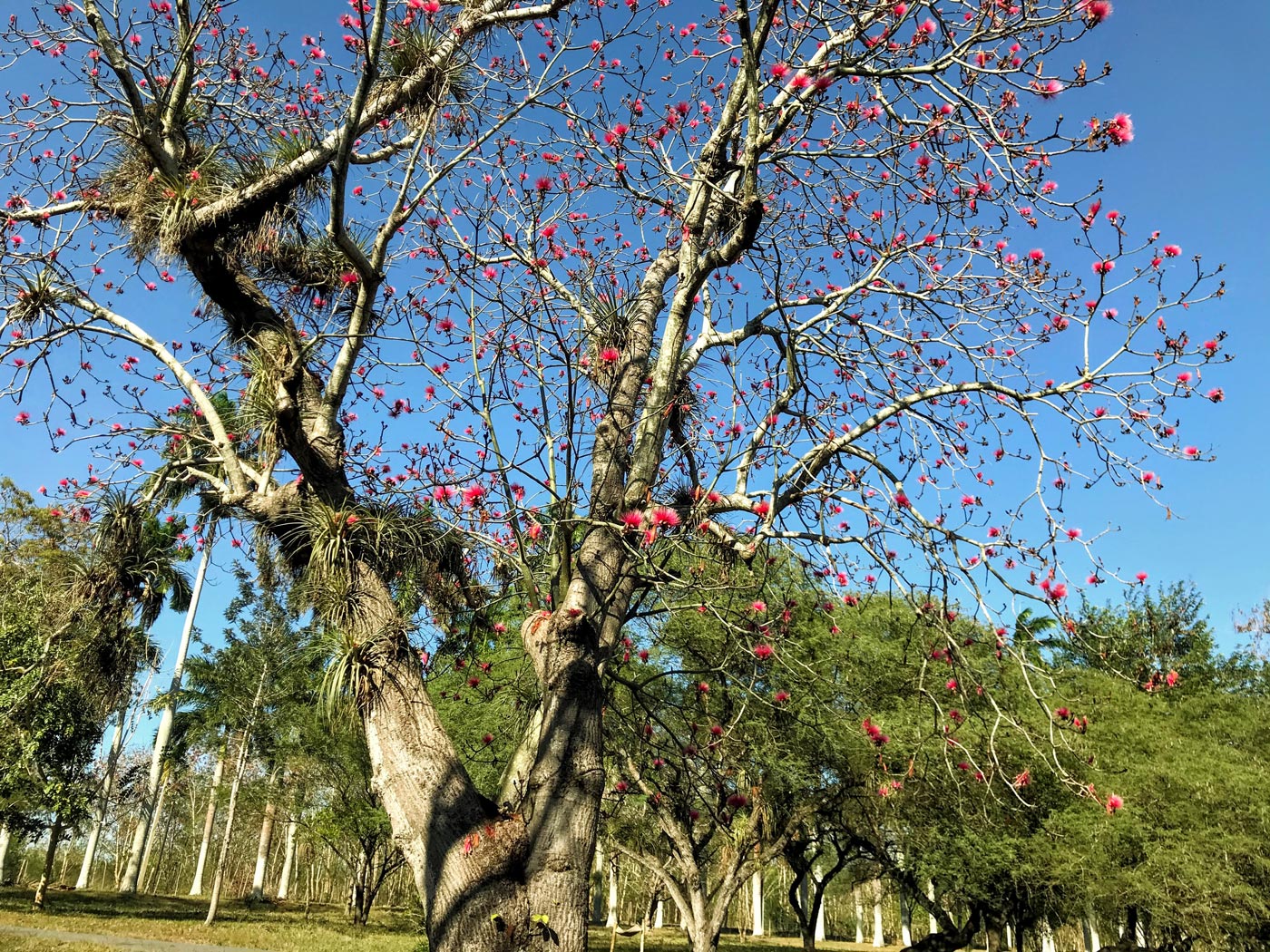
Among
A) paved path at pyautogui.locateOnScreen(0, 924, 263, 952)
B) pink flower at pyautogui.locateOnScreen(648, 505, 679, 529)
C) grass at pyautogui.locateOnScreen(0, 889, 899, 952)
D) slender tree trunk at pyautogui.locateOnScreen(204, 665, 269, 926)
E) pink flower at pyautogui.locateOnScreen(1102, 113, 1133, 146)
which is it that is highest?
pink flower at pyautogui.locateOnScreen(1102, 113, 1133, 146)

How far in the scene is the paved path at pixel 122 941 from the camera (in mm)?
12492

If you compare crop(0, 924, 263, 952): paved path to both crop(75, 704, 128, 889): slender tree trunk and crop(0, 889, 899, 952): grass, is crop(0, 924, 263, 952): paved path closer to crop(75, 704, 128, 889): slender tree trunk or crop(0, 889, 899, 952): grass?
crop(0, 889, 899, 952): grass

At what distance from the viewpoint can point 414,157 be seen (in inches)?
145

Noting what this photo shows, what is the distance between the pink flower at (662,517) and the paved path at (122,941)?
45.0 feet

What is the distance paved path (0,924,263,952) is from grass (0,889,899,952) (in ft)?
1.48

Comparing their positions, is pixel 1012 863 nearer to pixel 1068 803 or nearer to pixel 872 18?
pixel 1068 803

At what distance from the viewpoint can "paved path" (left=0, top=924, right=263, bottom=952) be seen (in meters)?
12.5

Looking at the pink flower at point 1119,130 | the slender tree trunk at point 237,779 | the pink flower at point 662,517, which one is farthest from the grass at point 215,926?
the pink flower at point 1119,130

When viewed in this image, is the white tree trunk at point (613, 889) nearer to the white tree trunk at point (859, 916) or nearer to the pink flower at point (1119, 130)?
the pink flower at point (1119, 130)

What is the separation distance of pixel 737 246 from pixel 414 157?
1.59 metres

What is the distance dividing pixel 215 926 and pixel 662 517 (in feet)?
69.6

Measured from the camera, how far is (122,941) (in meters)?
13.2

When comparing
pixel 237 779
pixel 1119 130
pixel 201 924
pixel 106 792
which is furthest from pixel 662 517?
pixel 106 792

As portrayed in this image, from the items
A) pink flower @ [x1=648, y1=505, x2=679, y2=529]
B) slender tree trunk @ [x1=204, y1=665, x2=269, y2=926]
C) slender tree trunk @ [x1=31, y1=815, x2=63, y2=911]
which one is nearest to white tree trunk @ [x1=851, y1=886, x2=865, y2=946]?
slender tree trunk @ [x1=204, y1=665, x2=269, y2=926]
